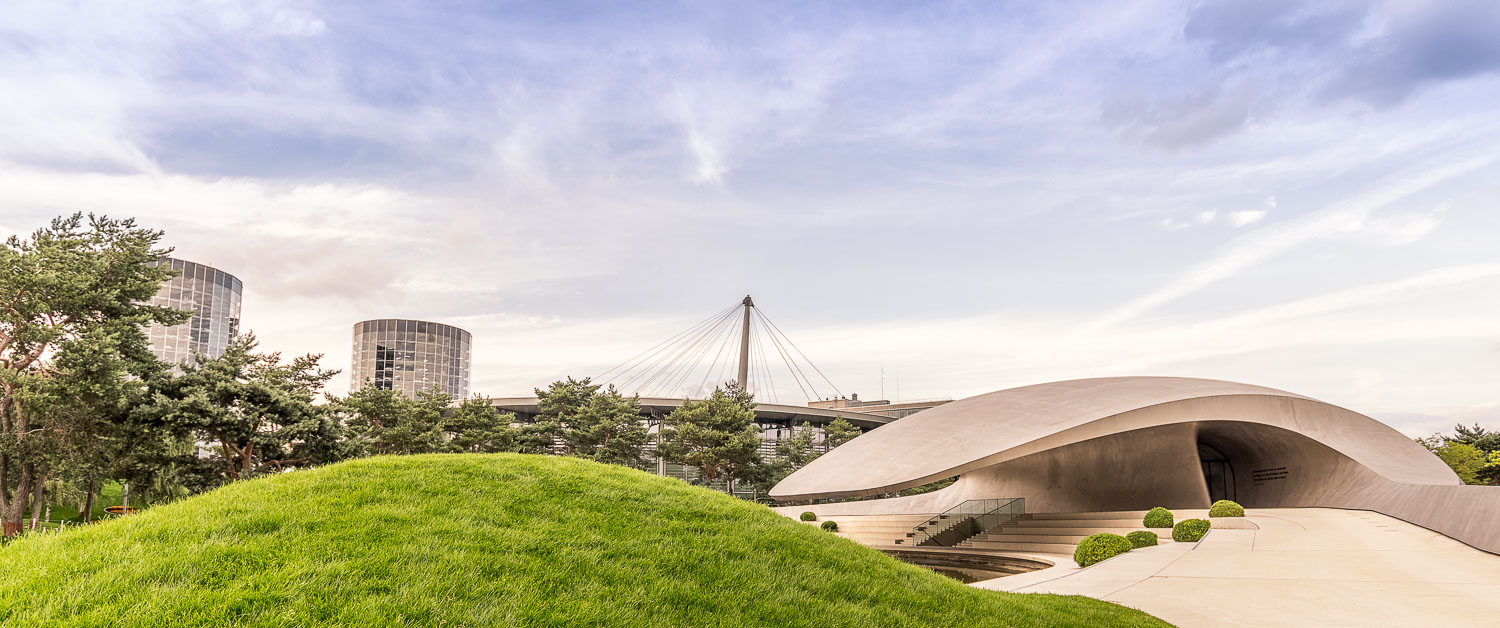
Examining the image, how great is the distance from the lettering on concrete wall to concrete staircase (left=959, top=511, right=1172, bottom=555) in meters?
7.19

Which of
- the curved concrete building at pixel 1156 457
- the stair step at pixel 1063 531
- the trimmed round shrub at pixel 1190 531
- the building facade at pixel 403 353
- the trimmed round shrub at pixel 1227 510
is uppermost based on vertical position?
the building facade at pixel 403 353

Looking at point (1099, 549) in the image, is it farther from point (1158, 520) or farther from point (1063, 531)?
point (1063, 531)

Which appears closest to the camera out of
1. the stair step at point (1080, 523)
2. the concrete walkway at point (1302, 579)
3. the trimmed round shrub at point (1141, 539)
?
the concrete walkway at point (1302, 579)

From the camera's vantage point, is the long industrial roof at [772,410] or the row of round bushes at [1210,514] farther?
the long industrial roof at [772,410]

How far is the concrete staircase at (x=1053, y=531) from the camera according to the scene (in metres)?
18.6

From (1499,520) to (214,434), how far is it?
2886cm

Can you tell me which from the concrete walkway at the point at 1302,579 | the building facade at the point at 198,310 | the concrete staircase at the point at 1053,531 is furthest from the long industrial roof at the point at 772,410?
the building facade at the point at 198,310

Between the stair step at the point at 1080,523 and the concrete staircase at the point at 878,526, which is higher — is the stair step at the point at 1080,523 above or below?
above

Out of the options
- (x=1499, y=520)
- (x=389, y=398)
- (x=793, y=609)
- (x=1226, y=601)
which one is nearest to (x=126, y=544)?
(x=793, y=609)

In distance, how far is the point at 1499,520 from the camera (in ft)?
41.2

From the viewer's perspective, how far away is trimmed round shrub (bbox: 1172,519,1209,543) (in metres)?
15.8

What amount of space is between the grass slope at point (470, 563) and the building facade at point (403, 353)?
374ft

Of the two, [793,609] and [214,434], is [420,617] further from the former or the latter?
[214,434]

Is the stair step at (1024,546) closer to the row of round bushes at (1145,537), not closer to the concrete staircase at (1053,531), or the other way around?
the concrete staircase at (1053,531)
